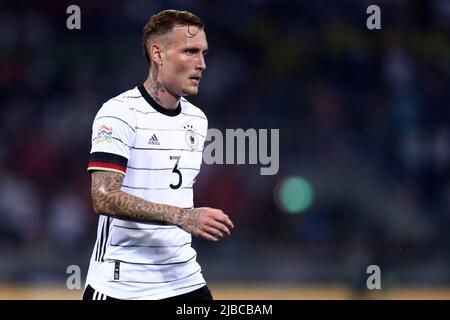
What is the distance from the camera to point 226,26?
1384cm

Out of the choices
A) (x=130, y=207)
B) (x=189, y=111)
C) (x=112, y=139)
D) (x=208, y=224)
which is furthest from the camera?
(x=189, y=111)

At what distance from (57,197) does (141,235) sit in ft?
24.7

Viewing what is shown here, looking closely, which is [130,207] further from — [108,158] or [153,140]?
[153,140]

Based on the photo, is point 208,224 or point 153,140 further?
point 153,140

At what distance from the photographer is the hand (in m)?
4.29

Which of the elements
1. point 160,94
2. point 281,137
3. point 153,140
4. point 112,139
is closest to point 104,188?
point 112,139

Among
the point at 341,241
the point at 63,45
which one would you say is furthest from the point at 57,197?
the point at 341,241

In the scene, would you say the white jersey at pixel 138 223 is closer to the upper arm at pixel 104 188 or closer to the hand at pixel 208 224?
the upper arm at pixel 104 188

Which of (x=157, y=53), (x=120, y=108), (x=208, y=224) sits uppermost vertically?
(x=157, y=53)

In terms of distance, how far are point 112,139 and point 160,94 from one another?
0.47m

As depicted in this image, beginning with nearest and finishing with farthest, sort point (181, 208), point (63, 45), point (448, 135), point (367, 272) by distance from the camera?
point (181, 208) < point (367, 272) < point (448, 135) < point (63, 45)

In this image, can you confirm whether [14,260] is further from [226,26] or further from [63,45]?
[226,26]

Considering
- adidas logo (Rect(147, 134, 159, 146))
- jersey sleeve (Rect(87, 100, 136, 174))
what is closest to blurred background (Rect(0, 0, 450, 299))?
adidas logo (Rect(147, 134, 159, 146))

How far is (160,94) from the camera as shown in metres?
4.98
